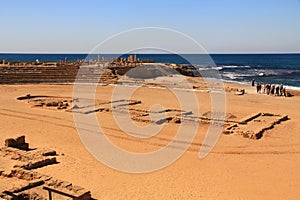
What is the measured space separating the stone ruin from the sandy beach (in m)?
0.37

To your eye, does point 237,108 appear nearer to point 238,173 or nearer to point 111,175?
point 238,173

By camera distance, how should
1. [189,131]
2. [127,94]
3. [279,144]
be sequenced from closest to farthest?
[279,144], [189,131], [127,94]

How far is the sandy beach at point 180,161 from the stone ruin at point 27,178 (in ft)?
1.22

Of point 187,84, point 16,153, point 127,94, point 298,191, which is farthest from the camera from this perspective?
point 187,84

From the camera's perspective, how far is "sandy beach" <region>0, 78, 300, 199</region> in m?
10.3

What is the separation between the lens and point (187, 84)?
3806 cm

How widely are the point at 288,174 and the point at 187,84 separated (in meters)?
26.6

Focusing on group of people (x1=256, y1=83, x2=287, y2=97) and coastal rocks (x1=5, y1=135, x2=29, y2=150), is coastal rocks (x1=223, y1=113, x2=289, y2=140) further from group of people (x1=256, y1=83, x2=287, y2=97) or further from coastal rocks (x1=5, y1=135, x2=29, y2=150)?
group of people (x1=256, y1=83, x2=287, y2=97)

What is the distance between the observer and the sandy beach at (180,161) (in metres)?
10.3

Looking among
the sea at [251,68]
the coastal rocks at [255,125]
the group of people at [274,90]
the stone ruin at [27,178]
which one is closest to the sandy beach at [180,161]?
the coastal rocks at [255,125]

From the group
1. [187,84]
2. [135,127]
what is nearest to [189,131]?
[135,127]

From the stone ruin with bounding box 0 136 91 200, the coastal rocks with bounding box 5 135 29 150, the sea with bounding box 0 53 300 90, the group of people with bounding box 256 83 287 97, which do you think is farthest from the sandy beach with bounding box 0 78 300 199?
the sea with bounding box 0 53 300 90

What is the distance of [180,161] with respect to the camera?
514 inches

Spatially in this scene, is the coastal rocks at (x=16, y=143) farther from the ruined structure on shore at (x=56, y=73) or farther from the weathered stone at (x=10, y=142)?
the ruined structure on shore at (x=56, y=73)
